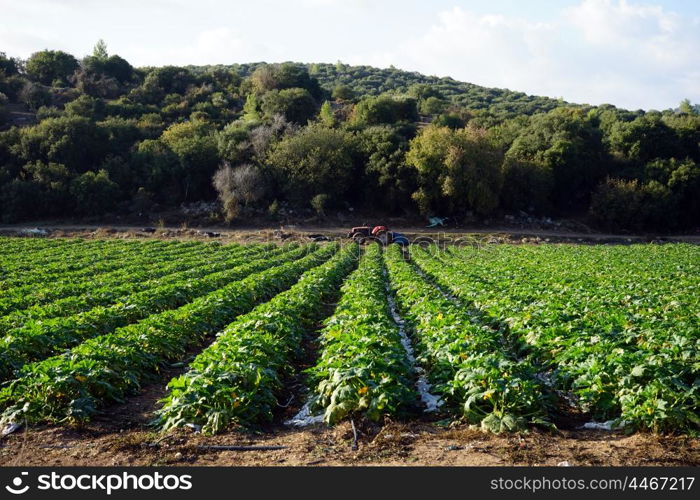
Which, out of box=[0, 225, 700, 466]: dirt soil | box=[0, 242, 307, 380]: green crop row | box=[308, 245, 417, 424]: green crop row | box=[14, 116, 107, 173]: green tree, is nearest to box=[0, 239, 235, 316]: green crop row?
box=[0, 242, 307, 380]: green crop row

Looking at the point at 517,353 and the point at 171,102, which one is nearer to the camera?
the point at 517,353

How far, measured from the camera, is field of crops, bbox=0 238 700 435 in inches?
246

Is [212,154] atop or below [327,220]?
atop

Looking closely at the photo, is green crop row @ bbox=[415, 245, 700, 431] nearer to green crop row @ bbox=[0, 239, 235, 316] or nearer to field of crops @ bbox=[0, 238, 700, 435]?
field of crops @ bbox=[0, 238, 700, 435]

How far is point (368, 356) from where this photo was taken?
7121mm

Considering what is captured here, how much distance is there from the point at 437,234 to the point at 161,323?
37.2 metres

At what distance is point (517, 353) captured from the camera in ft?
31.7

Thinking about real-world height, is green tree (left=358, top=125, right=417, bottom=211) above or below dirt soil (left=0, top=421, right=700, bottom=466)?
above

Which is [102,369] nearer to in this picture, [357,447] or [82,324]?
[82,324]

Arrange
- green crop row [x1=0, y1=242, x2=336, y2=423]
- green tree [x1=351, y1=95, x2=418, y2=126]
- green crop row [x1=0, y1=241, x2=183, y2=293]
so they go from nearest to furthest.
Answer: green crop row [x1=0, y1=242, x2=336, y2=423]
green crop row [x1=0, y1=241, x2=183, y2=293]
green tree [x1=351, y1=95, x2=418, y2=126]

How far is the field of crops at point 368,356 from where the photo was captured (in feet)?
20.5

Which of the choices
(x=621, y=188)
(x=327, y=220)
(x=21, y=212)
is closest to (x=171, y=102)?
(x=21, y=212)

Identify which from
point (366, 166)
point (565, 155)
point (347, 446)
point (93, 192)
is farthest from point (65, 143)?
point (347, 446)
